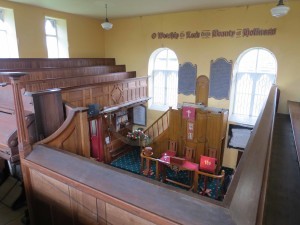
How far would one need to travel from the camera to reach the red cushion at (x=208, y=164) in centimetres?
638

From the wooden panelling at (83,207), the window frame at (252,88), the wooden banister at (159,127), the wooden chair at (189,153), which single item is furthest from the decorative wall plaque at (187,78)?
the wooden panelling at (83,207)

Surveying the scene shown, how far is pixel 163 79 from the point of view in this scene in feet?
27.7

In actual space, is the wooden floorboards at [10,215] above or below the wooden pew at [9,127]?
below

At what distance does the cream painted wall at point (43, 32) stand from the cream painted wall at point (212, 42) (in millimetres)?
756

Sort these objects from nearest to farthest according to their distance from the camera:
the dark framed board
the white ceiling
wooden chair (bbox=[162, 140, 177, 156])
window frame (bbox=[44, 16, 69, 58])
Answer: the white ceiling, wooden chair (bbox=[162, 140, 177, 156]), window frame (bbox=[44, 16, 69, 58]), the dark framed board

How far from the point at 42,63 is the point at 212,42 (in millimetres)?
5375

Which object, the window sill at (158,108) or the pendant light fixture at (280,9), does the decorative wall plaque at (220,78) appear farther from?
the pendant light fixture at (280,9)

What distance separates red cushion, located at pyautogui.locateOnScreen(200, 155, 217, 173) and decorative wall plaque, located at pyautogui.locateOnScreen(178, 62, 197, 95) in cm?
234

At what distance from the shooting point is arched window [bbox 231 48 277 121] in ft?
21.7

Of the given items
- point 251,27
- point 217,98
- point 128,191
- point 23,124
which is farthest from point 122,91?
point 128,191

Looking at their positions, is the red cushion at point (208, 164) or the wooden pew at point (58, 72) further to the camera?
the red cushion at point (208, 164)

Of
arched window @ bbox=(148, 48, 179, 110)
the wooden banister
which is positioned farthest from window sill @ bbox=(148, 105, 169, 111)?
the wooden banister

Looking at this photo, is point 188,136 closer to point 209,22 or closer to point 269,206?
point 209,22

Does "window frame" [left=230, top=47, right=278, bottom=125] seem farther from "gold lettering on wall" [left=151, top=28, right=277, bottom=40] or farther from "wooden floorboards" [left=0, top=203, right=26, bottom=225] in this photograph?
"wooden floorboards" [left=0, top=203, right=26, bottom=225]
